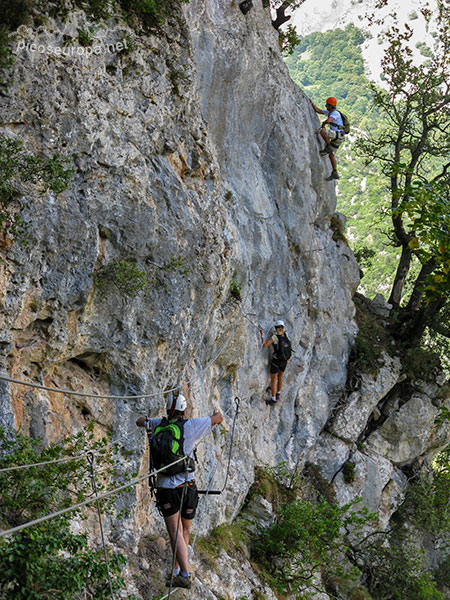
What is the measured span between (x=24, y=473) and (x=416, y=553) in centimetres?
1338

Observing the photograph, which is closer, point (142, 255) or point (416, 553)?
point (142, 255)

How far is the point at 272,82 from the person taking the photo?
46.0 ft

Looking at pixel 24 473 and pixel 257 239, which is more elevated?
pixel 257 239

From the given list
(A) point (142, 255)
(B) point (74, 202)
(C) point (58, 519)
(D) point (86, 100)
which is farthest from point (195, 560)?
(D) point (86, 100)

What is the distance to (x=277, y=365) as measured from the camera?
13.8m

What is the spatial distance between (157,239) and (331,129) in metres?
10.1

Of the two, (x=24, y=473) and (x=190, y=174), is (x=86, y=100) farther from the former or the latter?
(x=24, y=473)

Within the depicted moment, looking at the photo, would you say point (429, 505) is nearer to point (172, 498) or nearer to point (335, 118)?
point (335, 118)

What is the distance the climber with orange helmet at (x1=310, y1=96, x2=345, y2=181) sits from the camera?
16.4m

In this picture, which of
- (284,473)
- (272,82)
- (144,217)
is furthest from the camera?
(272,82)

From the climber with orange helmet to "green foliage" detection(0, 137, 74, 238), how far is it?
11.2 metres

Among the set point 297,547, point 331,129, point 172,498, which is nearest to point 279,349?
point 297,547

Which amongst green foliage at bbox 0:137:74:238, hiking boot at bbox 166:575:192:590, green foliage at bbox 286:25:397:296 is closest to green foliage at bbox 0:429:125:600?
hiking boot at bbox 166:575:192:590

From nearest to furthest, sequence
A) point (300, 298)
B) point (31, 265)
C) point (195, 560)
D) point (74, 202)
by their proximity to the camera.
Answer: point (31, 265) < point (74, 202) < point (195, 560) < point (300, 298)
